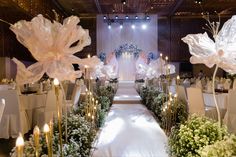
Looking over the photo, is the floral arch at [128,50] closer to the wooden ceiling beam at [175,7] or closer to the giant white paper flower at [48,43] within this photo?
the wooden ceiling beam at [175,7]

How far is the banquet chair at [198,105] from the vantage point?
5.35 m

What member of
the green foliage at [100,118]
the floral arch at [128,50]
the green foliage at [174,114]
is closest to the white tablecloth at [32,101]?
the green foliage at [100,118]

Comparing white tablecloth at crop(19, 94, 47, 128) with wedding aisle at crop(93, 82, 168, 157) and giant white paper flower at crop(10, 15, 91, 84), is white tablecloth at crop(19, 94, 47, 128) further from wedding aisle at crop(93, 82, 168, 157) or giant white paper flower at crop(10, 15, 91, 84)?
giant white paper flower at crop(10, 15, 91, 84)

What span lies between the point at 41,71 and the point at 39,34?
30 cm

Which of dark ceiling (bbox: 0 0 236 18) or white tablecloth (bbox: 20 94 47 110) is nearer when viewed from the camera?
white tablecloth (bbox: 20 94 47 110)

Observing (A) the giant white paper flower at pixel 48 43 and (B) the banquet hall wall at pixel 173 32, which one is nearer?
(A) the giant white paper flower at pixel 48 43

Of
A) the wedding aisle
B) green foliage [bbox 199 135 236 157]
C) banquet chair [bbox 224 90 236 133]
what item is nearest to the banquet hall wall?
the wedding aisle

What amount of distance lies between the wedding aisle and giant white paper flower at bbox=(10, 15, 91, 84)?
176cm

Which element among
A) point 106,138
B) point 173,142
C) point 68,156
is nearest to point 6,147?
point 106,138

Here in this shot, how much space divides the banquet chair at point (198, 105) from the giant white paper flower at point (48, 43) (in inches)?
128

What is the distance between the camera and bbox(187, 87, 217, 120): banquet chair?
211 inches

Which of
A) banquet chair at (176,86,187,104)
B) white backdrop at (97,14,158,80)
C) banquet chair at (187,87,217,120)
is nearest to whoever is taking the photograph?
banquet chair at (187,87,217,120)

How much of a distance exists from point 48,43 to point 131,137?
2.89 metres

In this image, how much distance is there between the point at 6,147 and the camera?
4.64 metres
